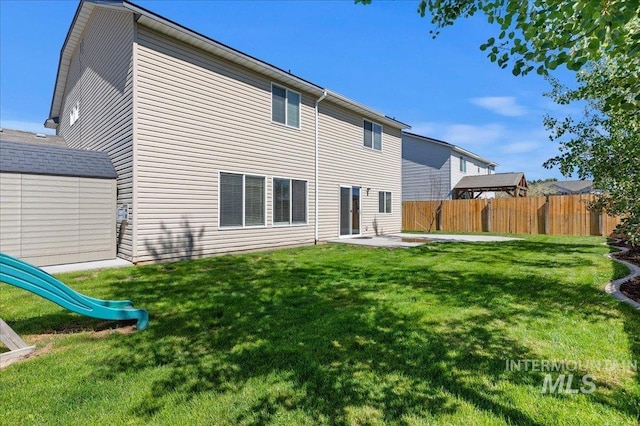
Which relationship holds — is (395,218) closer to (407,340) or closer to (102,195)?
(102,195)

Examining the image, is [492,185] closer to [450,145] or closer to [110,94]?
[450,145]

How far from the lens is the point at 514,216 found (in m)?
17.6

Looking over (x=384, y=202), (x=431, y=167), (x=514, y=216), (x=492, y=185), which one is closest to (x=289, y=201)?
(x=384, y=202)

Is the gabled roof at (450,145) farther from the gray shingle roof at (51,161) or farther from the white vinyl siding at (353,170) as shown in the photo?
the gray shingle roof at (51,161)

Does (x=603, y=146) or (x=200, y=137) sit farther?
(x=200, y=137)

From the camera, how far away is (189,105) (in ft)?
28.0

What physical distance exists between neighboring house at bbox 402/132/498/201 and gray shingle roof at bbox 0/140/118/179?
1956 cm

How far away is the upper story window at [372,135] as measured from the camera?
14711 mm

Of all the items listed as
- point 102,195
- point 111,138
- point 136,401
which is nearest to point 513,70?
point 136,401

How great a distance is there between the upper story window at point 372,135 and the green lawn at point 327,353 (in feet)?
32.6

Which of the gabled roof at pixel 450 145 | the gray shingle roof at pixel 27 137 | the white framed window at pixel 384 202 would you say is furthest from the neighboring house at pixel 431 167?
the gray shingle roof at pixel 27 137

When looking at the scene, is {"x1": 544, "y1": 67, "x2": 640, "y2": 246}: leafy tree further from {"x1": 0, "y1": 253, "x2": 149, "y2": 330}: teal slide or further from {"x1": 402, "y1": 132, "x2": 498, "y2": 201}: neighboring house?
{"x1": 402, "y1": 132, "x2": 498, "y2": 201}: neighboring house

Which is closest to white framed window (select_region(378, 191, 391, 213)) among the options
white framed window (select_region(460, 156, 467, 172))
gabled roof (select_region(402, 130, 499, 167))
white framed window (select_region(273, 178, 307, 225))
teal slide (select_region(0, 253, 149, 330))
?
white framed window (select_region(273, 178, 307, 225))

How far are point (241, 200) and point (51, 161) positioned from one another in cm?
451
